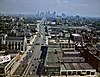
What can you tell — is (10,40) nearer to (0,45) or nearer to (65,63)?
(0,45)

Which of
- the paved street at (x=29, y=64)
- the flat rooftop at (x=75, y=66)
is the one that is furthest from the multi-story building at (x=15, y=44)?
the flat rooftop at (x=75, y=66)

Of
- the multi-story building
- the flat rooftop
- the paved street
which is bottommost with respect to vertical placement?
the paved street

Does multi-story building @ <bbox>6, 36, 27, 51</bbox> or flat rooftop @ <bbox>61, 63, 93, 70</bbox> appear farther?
multi-story building @ <bbox>6, 36, 27, 51</bbox>

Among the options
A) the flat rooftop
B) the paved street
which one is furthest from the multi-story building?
the flat rooftop

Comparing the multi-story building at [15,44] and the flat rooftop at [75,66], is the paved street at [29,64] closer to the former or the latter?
the multi-story building at [15,44]

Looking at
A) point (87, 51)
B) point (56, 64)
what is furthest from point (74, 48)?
point (56, 64)

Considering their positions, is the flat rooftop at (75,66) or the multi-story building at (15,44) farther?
the multi-story building at (15,44)

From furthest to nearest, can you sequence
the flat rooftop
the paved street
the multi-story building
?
the multi-story building → the flat rooftop → the paved street

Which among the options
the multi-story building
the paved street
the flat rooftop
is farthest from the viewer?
the multi-story building

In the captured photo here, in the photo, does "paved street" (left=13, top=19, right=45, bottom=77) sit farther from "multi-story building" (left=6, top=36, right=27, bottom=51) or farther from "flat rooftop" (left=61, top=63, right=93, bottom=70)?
"flat rooftop" (left=61, top=63, right=93, bottom=70)

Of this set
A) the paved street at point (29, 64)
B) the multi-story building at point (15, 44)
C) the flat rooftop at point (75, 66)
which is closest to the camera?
the paved street at point (29, 64)

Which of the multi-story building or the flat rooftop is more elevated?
the multi-story building
